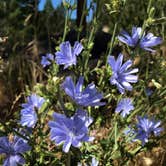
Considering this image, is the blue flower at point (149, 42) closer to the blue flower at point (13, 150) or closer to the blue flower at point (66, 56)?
the blue flower at point (66, 56)

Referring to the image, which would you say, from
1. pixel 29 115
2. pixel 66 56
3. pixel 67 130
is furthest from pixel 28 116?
pixel 67 130

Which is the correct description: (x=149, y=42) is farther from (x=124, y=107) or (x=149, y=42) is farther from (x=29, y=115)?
(x=29, y=115)

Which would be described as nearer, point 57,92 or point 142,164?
point 57,92

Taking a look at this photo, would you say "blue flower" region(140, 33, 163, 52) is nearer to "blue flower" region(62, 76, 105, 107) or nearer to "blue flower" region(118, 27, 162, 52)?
"blue flower" region(118, 27, 162, 52)

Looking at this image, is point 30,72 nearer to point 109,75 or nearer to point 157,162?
point 157,162

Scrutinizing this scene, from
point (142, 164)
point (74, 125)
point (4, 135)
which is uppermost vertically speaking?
point (74, 125)

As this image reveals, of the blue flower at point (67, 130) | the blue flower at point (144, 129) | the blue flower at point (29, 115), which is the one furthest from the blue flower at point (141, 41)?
the blue flower at point (67, 130)

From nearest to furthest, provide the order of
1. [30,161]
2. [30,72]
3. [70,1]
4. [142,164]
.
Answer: [30,161] < [70,1] < [142,164] < [30,72]

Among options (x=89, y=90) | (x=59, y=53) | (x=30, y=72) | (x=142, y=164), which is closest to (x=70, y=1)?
(x=59, y=53)
